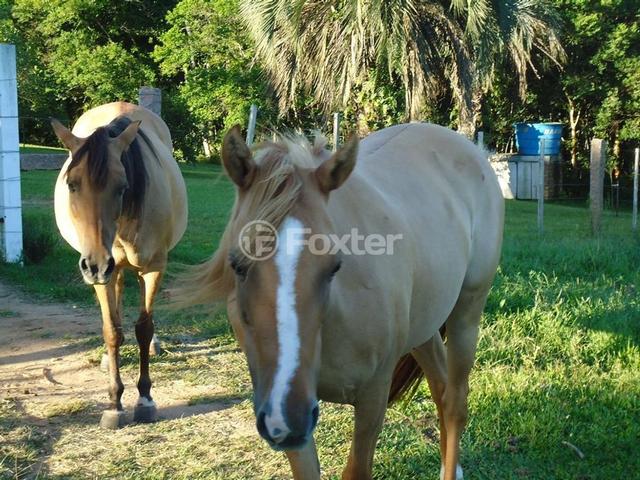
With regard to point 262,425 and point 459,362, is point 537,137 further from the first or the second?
point 262,425

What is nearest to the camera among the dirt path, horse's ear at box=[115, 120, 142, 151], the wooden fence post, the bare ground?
the bare ground

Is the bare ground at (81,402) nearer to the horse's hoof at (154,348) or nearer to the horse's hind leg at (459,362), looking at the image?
the horse's hoof at (154,348)

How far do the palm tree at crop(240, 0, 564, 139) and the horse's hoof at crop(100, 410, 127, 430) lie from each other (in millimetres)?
8803

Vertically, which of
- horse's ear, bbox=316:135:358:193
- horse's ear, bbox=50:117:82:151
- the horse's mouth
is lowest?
the horse's mouth

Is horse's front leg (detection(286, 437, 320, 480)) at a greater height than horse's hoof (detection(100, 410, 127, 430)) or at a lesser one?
greater

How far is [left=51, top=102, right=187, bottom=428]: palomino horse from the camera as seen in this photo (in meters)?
3.46

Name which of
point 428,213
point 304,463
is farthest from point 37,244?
point 304,463

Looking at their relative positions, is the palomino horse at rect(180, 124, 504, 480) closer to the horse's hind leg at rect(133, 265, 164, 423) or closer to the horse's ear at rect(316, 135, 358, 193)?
the horse's ear at rect(316, 135, 358, 193)

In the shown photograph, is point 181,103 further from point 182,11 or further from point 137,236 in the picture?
point 137,236

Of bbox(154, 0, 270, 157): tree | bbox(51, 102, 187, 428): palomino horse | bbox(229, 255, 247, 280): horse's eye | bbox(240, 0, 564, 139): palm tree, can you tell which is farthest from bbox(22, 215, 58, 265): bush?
bbox(154, 0, 270, 157): tree

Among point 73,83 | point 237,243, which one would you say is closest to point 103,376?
point 237,243

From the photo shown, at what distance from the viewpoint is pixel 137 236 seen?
4066 millimetres

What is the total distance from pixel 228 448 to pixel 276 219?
1975mm

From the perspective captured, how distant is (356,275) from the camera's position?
2.19 metres
